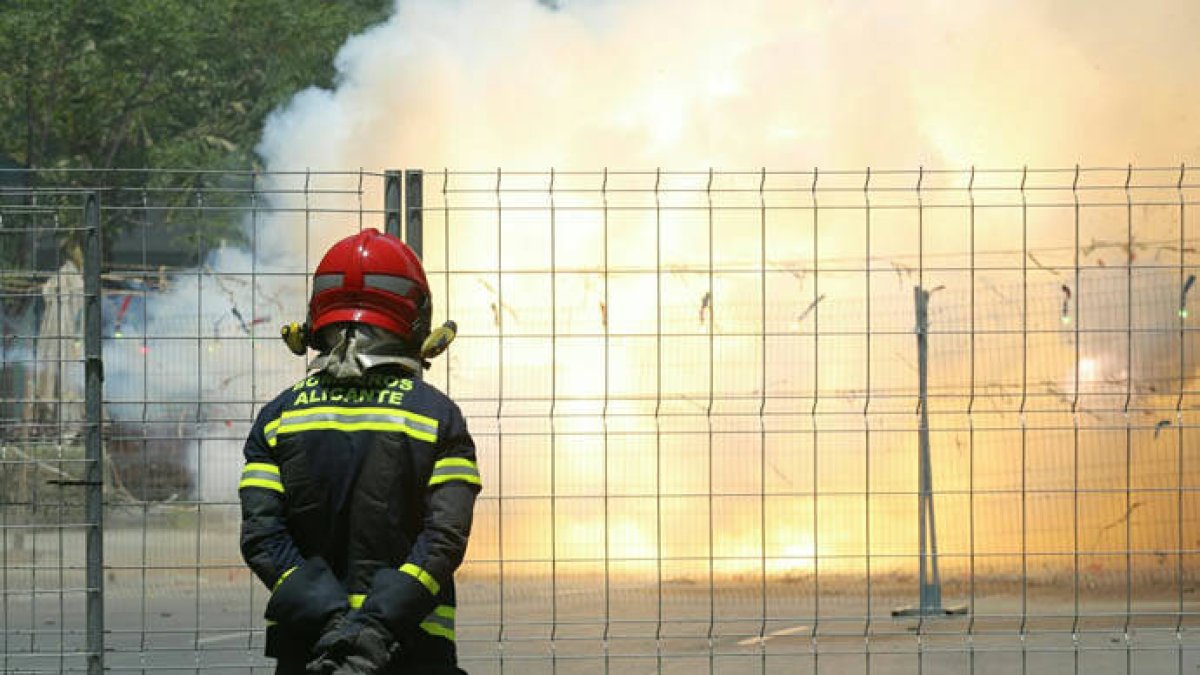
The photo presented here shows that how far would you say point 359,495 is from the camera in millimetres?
5305

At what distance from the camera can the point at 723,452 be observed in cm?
1521

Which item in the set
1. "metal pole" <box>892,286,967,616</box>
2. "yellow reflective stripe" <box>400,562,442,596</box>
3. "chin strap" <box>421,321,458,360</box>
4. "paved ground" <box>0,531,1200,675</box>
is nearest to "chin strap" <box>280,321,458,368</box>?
"chin strap" <box>421,321,458,360</box>

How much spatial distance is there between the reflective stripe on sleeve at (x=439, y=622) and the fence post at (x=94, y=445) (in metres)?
2.87

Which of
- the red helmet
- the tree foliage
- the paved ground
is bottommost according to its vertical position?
the paved ground

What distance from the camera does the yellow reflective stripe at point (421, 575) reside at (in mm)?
5207

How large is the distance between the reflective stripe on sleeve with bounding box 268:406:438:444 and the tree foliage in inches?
1090

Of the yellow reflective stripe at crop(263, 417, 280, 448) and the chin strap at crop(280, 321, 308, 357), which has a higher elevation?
the chin strap at crop(280, 321, 308, 357)

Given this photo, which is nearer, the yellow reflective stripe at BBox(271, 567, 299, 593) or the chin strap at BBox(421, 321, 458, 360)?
the yellow reflective stripe at BBox(271, 567, 299, 593)

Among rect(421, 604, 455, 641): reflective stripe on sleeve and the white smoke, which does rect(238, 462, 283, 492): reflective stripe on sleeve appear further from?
the white smoke

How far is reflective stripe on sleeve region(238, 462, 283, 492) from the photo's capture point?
17.6ft

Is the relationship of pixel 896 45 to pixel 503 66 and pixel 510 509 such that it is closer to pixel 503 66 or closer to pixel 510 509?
pixel 503 66

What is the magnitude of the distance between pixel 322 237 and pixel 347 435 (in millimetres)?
15885

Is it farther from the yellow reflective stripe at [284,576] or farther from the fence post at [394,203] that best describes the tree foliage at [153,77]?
the yellow reflective stripe at [284,576]

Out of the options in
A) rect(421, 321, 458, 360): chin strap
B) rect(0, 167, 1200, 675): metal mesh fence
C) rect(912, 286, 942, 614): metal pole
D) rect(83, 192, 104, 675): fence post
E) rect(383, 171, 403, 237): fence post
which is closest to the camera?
rect(421, 321, 458, 360): chin strap
